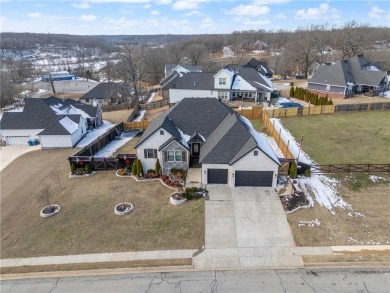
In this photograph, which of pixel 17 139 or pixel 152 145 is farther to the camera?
pixel 17 139

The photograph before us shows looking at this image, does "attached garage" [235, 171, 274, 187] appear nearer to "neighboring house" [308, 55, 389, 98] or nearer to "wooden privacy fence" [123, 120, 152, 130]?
"wooden privacy fence" [123, 120, 152, 130]

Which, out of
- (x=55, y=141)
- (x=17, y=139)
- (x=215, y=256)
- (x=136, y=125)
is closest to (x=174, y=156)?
(x=215, y=256)

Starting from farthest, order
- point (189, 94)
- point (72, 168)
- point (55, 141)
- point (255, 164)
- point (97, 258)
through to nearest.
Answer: point (189, 94), point (55, 141), point (72, 168), point (255, 164), point (97, 258)

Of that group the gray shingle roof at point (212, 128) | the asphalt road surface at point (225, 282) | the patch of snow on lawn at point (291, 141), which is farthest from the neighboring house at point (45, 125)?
the patch of snow on lawn at point (291, 141)

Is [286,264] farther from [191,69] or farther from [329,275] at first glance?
[191,69]

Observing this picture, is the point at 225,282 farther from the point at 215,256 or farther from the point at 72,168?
the point at 72,168

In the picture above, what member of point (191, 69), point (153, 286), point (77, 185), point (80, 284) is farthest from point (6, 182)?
point (191, 69)
